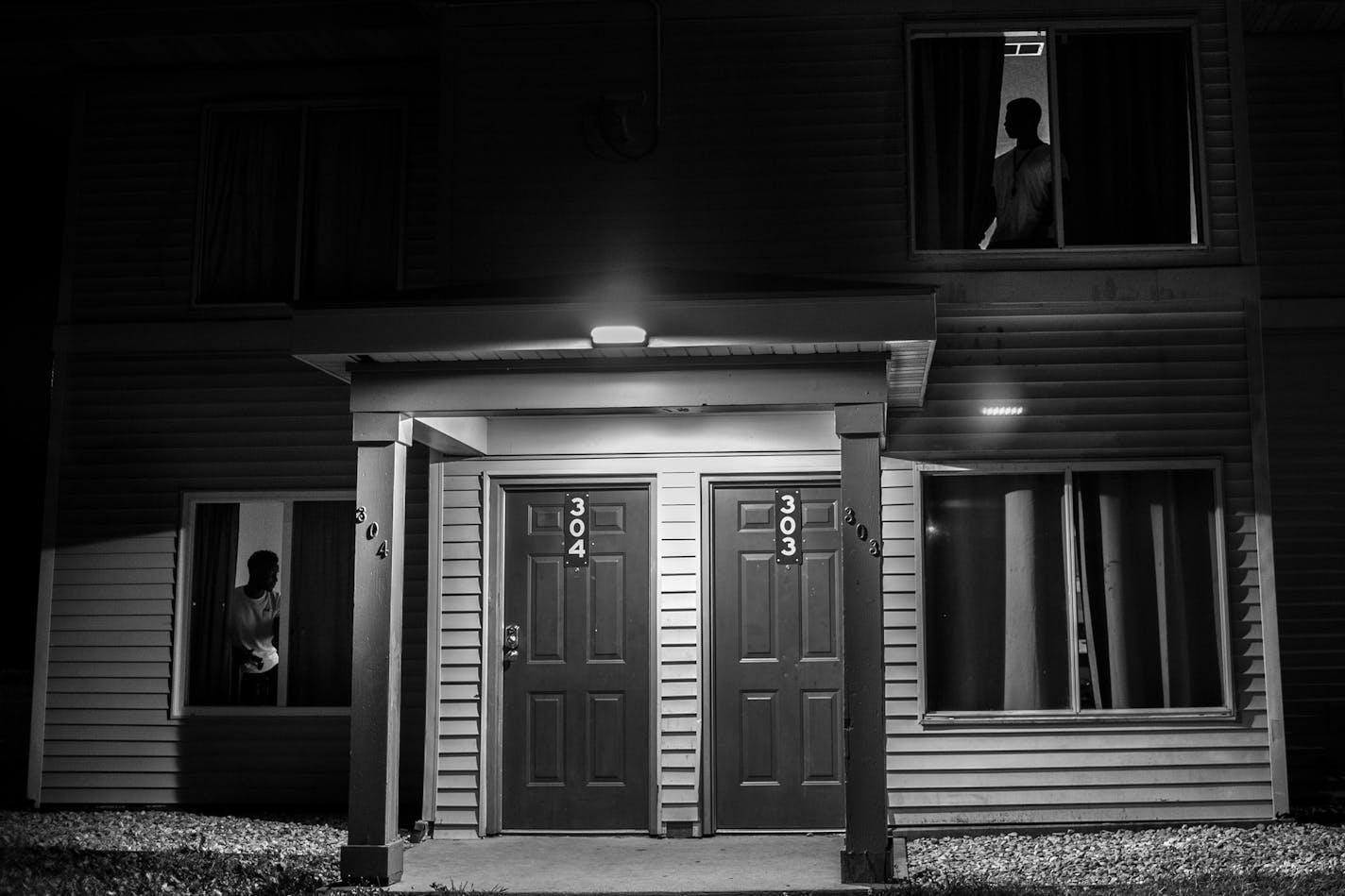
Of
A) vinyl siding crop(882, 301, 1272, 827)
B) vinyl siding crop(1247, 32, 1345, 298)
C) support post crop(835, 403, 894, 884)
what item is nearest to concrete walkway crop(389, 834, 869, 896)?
support post crop(835, 403, 894, 884)

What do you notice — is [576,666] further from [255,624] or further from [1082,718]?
[1082,718]

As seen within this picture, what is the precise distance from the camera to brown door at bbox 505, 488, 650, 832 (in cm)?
780

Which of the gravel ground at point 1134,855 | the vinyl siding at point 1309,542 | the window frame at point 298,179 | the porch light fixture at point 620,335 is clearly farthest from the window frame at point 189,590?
the vinyl siding at point 1309,542

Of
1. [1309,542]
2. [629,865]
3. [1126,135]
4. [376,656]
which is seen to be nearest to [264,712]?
[376,656]

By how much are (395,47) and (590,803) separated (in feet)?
18.3

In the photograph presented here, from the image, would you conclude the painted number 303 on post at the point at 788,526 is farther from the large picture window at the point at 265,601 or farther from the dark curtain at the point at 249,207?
the dark curtain at the point at 249,207

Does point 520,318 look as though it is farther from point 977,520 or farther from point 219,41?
point 219,41

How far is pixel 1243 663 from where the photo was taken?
7875 mm

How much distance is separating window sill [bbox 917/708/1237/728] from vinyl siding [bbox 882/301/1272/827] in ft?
0.11

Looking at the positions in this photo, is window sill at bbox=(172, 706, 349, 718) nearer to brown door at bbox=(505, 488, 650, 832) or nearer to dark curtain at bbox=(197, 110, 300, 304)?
brown door at bbox=(505, 488, 650, 832)

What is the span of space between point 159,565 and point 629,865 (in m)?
4.36

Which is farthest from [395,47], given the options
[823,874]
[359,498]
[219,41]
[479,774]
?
[823,874]

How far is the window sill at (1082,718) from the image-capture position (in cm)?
783

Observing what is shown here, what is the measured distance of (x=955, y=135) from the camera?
8.46 m
